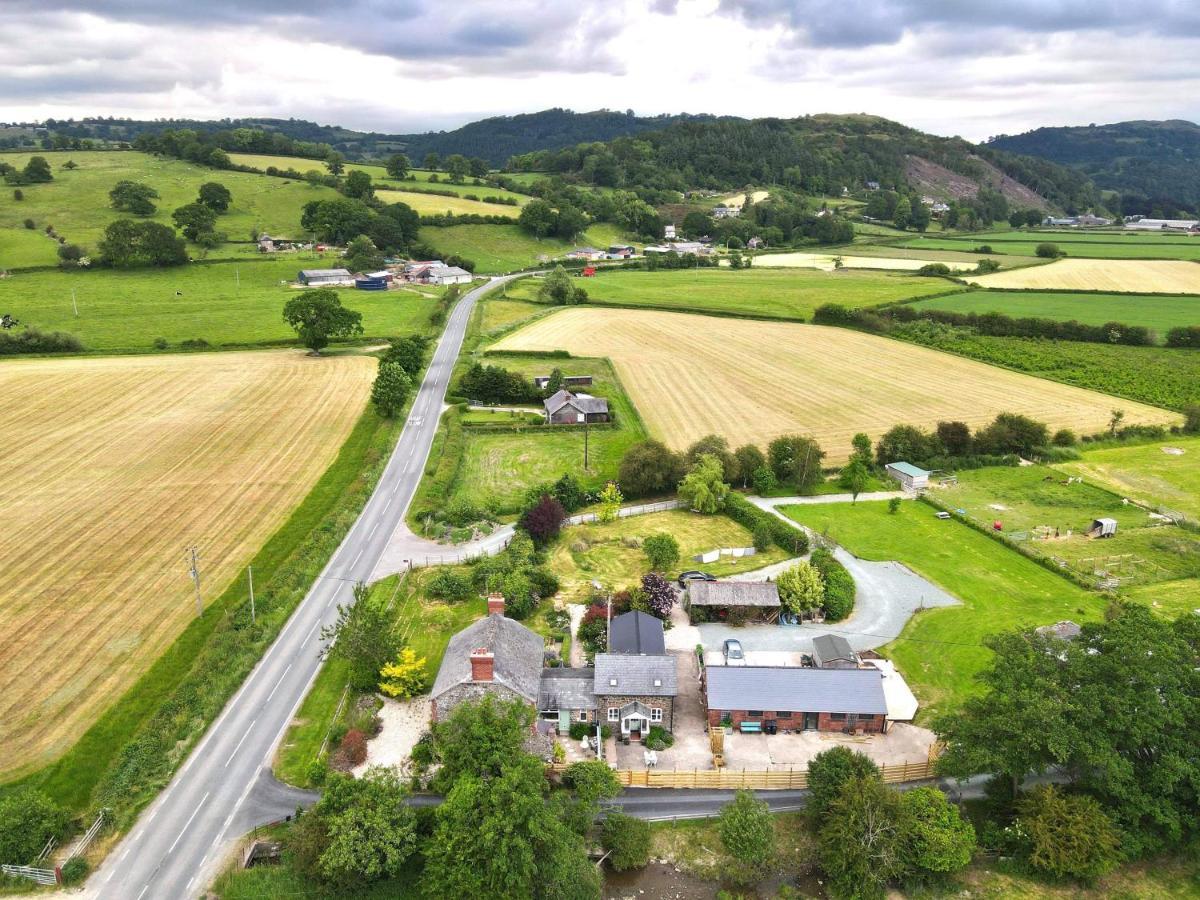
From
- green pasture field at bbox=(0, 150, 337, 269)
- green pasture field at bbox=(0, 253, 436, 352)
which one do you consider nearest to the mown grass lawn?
green pasture field at bbox=(0, 253, 436, 352)

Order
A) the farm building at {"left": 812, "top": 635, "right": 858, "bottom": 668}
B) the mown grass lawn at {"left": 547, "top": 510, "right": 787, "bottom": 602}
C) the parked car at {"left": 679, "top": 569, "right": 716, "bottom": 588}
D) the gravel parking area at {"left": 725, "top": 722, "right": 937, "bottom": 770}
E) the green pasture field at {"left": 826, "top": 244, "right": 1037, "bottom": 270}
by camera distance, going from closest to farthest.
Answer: the gravel parking area at {"left": 725, "top": 722, "right": 937, "bottom": 770} → the farm building at {"left": 812, "top": 635, "right": 858, "bottom": 668} → the parked car at {"left": 679, "top": 569, "right": 716, "bottom": 588} → the mown grass lawn at {"left": 547, "top": 510, "right": 787, "bottom": 602} → the green pasture field at {"left": 826, "top": 244, "right": 1037, "bottom": 270}

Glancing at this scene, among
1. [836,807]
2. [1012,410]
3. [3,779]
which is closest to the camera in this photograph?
[836,807]

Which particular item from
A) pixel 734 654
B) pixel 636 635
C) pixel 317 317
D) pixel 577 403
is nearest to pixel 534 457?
pixel 577 403

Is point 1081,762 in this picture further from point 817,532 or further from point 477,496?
point 477,496

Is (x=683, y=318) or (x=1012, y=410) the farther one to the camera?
(x=683, y=318)

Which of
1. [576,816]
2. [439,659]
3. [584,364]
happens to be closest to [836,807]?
[576,816]

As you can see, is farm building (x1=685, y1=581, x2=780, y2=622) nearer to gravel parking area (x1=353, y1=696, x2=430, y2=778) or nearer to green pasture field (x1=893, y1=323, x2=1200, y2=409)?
gravel parking area (x1=353, y1=696, x2=430, y2=778)
